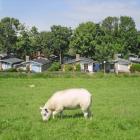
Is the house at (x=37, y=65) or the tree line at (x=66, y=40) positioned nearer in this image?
the house at (x=37, y=65)

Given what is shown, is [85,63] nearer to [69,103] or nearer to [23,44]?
[23,44]

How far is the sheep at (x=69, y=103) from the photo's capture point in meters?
15.8

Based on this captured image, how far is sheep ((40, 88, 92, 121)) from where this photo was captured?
1584 cm

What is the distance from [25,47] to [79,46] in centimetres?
1423

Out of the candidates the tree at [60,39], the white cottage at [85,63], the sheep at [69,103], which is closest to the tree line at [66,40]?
the tree at [60,39]

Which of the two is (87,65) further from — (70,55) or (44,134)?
(44,134)

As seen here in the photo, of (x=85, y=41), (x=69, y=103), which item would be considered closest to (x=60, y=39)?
(x=85, y=41)

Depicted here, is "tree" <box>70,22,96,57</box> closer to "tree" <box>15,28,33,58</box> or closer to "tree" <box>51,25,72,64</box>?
"tree" <box>51,25,72,64</box>

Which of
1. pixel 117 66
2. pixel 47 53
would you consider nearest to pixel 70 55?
pixel 47 53

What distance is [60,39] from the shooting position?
382ft

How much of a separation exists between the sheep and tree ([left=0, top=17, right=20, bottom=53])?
3920 inches

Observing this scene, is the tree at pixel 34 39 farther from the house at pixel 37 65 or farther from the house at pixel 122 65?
the house at pixel 122 65

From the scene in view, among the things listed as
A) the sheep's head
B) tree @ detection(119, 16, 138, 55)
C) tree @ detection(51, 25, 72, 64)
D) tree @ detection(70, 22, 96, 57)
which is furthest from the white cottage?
the sheep's head

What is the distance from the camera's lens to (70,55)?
118188 millimetres
